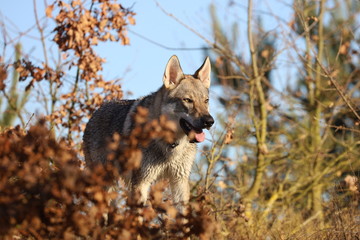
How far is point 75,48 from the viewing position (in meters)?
9.86

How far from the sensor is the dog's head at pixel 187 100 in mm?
6137

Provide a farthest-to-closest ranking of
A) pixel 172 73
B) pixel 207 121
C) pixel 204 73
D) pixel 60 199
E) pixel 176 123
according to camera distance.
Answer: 1. pixel 204 73
2. pixel 172 73
3. pixel 176 123
4. pixel 207 121
5. pixel 60 199

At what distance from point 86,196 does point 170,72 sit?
3.51m

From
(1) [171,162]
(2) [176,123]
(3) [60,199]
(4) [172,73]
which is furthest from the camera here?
(4) [172,73]

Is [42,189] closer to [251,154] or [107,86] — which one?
[107,86]

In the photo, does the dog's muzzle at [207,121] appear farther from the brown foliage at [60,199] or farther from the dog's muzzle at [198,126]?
the brown foliage at [60,199]

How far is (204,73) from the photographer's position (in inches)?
275

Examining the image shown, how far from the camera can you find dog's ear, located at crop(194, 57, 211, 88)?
6.95m

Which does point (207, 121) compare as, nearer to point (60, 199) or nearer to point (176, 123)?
point (176, 123)

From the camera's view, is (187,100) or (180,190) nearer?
(187,100)

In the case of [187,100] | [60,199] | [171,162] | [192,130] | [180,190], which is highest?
[187,100]

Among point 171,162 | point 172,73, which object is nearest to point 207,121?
point 171,162

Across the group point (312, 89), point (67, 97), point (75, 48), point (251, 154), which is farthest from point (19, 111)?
point (312, 89)

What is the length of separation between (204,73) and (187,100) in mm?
728
